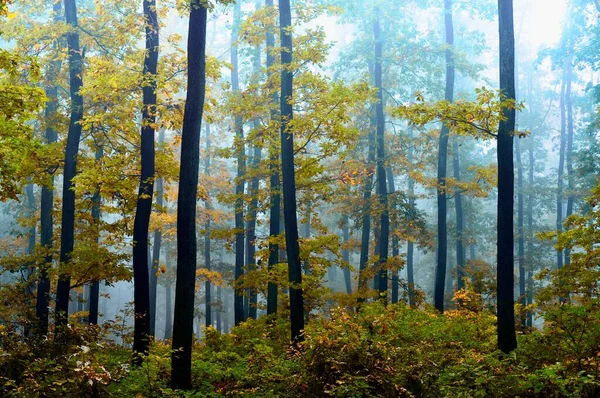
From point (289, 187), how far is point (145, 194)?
11.8 ft

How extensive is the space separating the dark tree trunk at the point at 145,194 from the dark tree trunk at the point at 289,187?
327cm

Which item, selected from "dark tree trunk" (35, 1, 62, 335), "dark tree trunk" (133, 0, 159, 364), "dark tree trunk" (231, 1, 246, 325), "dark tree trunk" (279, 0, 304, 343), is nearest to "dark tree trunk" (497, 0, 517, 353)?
"dark tree trunk" (279, 0, 304, 343)

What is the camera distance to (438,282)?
750 inches

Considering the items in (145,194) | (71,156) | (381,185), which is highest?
(381,185)

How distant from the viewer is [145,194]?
38.5ft

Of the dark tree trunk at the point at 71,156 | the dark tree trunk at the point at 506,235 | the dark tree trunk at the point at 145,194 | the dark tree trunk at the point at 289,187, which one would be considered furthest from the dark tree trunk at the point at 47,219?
the dark tree trunk at the point at 506,235

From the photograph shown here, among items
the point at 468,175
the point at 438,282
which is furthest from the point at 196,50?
the point at 468,175

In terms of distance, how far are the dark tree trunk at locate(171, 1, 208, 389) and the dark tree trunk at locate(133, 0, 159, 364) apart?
3.18 metres

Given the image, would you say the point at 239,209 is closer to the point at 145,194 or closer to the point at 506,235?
the point at 145,194

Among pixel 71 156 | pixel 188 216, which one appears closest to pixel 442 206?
pixel 188 216

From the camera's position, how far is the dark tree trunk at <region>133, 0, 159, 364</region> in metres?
11.6

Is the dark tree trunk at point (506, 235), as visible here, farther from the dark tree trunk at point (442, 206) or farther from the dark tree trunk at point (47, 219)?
the dark tree trunk at point (47, 219)

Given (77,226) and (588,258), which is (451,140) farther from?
(77,226)

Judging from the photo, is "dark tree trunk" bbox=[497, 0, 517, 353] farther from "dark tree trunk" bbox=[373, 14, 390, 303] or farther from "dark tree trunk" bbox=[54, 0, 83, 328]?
"dark tree trunk" bbox=[54, 0, 83, 328]
